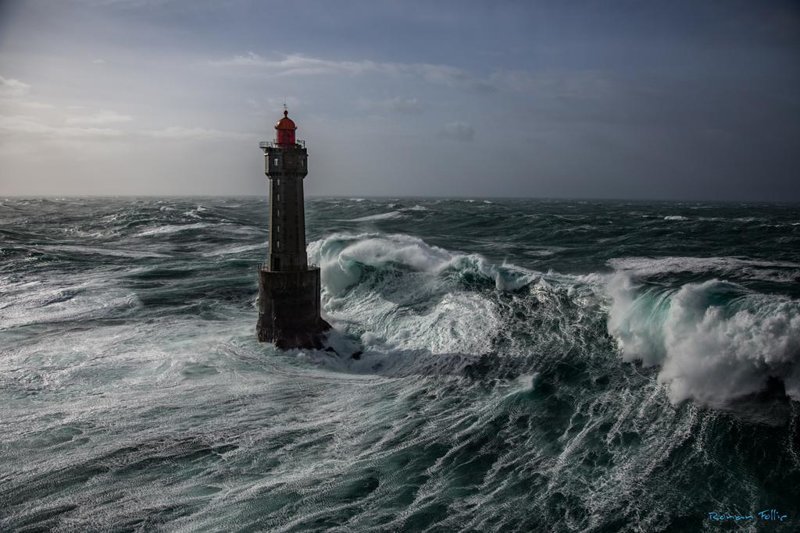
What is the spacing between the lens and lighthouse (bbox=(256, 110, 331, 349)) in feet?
53.6

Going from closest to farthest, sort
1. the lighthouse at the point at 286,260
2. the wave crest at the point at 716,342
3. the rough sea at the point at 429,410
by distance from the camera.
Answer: the rough sea at the point at 429,410 → the wave crest at the point at 716,342 → the lighthouse at the point at 286,260

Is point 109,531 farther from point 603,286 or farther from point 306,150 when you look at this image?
point 603,286

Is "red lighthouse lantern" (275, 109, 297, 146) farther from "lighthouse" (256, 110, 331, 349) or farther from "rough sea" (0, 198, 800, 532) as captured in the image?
"rough sea" (0, 198, 800, 532)

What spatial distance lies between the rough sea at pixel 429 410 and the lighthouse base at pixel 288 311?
55 centimetres

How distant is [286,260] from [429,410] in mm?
7413

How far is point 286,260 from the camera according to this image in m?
16.8

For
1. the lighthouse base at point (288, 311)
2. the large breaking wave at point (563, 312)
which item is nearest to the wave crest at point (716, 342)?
the large breaking wave at point (563, 312)

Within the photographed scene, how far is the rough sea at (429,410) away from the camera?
7.95 meters

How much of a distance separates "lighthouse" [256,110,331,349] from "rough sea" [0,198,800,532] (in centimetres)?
73

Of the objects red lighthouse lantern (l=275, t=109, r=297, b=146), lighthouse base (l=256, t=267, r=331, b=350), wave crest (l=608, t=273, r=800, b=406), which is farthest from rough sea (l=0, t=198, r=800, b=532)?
red lighthouse lantern (l=275, t=109, r=297, b=146)

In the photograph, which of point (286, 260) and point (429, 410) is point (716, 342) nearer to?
point (429, 410)

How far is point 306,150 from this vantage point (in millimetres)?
16562

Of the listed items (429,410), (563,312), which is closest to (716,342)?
(563,312)

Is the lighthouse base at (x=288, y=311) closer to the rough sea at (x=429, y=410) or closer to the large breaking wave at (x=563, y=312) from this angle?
the rough sea at (x=429, y=410)
